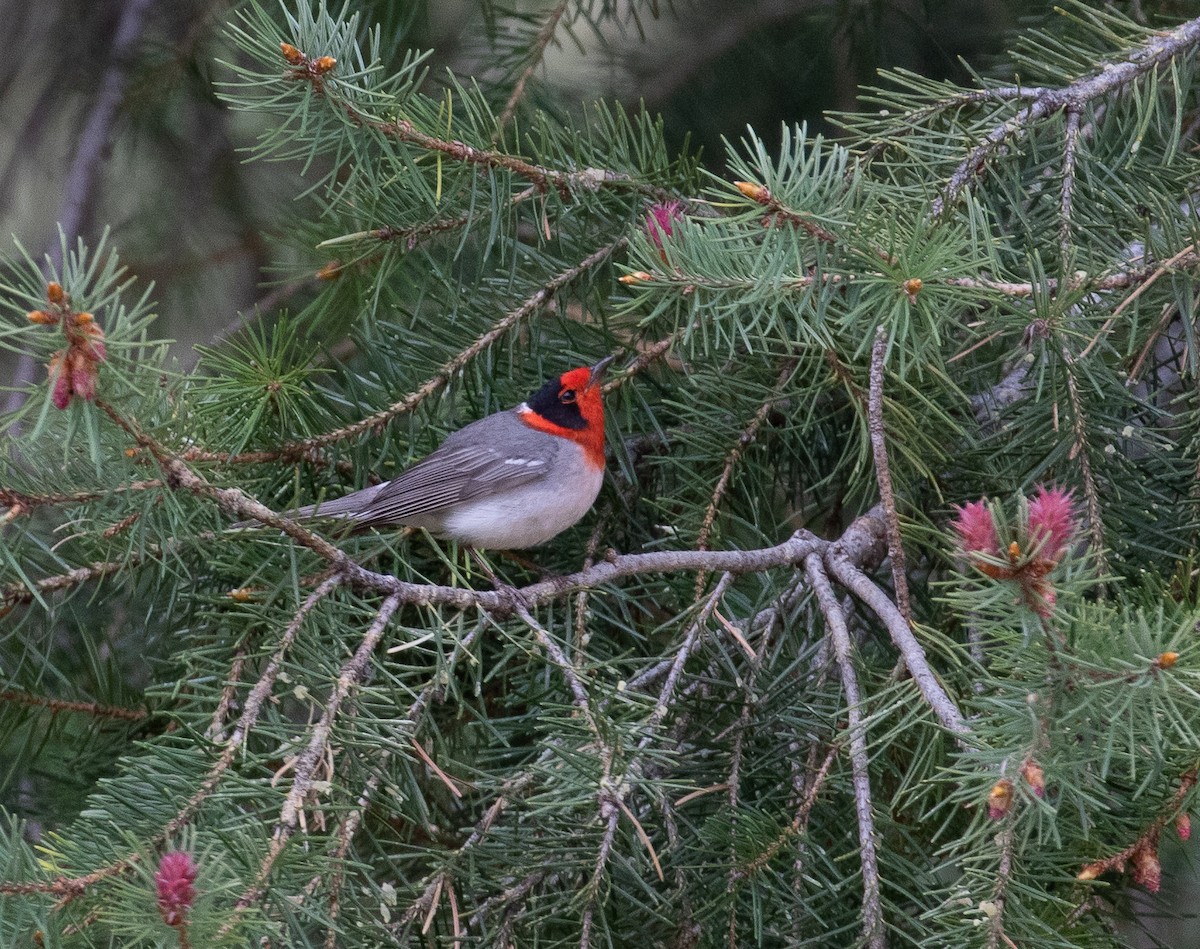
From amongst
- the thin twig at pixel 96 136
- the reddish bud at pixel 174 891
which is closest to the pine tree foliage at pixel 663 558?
the reddish bud at pixel 174 891

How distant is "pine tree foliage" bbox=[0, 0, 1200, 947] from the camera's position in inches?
59.2

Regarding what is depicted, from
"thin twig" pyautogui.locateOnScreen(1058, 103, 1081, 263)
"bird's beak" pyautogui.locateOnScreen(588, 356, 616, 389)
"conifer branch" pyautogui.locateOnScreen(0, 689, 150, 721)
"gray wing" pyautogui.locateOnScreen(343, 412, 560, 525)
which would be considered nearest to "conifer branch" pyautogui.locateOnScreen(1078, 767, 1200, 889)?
"thin twig" pyautogui.locateOnScreen(1058, 103, 1081, 263)

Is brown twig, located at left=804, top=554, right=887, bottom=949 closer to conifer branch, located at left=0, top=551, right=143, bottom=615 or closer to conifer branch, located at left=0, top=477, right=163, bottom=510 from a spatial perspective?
conifer branch, located at left=0, top=477, right=163, bottom=510

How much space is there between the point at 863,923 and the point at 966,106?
5.27ft

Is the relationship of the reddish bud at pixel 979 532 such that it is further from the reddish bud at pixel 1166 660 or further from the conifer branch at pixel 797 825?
the conifer branch at pixel 797 825

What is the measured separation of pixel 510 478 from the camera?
3.55 metres

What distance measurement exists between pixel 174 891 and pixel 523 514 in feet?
7.05

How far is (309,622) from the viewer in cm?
193

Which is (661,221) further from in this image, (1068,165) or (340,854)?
(340,854)

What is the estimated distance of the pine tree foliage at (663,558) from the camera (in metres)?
1.50

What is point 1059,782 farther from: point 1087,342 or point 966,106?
point 966,106

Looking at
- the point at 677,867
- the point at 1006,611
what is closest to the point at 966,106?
the point at 1006,611

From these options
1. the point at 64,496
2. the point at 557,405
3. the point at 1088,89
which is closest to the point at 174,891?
the point at 64,496

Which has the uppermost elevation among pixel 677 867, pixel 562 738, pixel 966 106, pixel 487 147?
pixel 487 147
